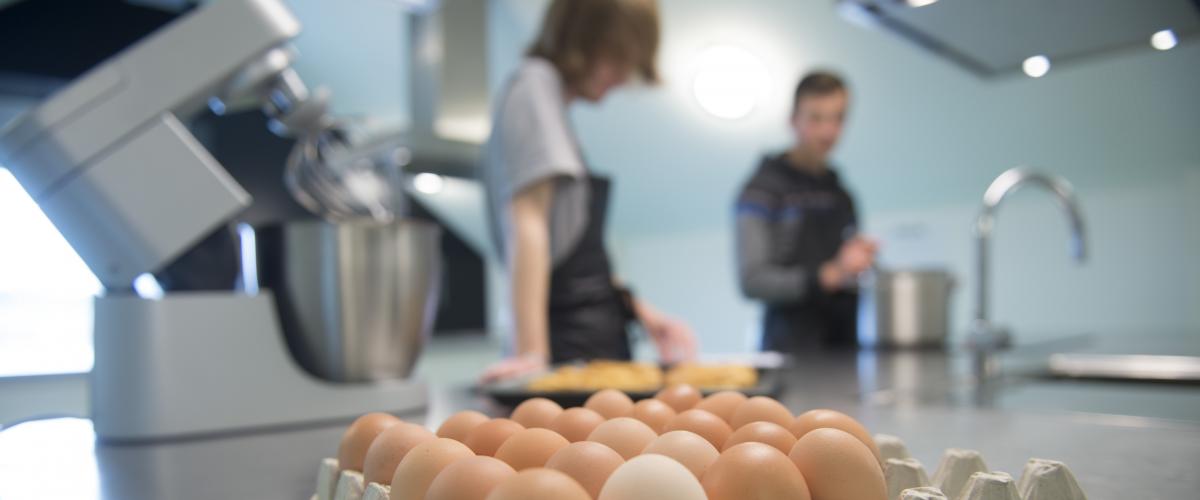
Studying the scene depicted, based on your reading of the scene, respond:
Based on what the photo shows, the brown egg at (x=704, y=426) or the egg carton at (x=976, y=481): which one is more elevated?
the brown egg at (x=704, y=426)

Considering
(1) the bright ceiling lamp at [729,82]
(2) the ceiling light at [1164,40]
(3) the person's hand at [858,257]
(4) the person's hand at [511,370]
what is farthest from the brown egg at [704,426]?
(1) the bright ceiling lamp at [729,82]

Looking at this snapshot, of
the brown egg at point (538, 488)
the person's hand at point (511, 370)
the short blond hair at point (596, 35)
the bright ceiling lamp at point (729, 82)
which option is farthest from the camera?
the bright ceiling lamp at point (729, 82)

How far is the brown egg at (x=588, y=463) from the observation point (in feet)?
1.20

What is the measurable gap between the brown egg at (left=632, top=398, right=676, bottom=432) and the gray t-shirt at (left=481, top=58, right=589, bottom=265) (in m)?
0.76

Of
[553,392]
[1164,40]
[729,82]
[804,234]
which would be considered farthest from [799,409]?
[729,82]

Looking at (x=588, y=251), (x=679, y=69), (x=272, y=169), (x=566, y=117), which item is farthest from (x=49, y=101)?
(x=272, y=169)

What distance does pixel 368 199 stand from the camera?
97 cm

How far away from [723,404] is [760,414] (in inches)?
2.1

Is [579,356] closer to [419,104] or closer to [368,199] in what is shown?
[368,199]

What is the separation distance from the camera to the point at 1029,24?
1173 mm

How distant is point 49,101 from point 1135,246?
9.72ft

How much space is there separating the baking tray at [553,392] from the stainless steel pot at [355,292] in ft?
0.39

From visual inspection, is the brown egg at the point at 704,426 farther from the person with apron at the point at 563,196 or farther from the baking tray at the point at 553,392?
the person with apron at the point at 563,196

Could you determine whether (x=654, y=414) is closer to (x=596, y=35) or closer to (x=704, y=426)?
(x=704, y=426)
